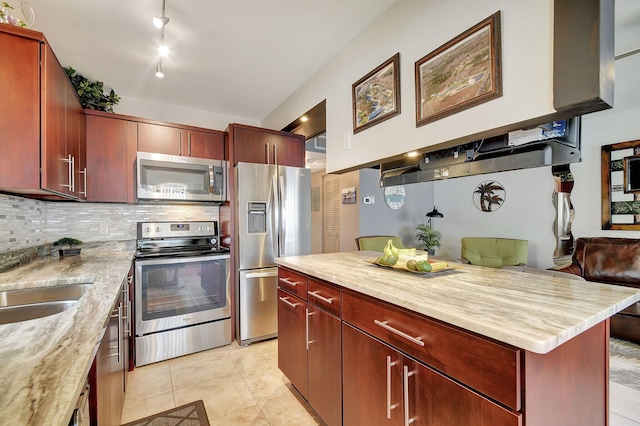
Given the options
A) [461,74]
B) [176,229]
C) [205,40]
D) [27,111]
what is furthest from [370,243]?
[27,111]

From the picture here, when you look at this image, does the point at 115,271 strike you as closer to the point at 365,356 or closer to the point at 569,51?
the point at 365,356

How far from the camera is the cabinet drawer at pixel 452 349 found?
2.60 ft

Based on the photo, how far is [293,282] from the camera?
1.92 meters

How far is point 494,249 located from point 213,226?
405 centimetres

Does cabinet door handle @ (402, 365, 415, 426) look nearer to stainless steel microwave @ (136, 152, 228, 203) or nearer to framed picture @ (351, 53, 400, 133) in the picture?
framed picture @ (351, 53, 400, 133)

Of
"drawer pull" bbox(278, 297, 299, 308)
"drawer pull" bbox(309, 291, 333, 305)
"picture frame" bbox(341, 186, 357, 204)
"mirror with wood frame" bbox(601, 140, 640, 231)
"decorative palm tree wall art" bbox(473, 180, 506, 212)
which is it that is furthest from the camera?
"picture frame" bbox(341, 186, 357, 204)

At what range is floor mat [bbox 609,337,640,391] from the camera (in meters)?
2.19

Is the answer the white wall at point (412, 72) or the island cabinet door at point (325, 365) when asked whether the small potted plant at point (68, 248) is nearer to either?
the island cabinet door at point (325, 365)

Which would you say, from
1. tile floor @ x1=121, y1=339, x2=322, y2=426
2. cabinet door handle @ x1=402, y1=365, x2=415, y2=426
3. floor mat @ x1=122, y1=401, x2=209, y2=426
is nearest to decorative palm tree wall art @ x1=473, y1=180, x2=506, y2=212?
tile floor @ x1=121, y1=339, x2=322, y2=426

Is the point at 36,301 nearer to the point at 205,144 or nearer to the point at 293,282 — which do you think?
the point at 293,282

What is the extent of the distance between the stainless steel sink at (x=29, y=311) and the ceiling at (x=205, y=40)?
187 centimetres

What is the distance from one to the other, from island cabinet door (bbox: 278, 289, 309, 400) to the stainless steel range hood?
1174 mm

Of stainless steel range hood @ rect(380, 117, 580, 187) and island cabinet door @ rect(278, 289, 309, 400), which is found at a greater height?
Answer: stainless steel range hood @ rect(380, 117, 580, 187)

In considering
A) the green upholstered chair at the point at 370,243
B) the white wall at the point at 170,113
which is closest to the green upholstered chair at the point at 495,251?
the green upholstered chair at the point at 370,243
